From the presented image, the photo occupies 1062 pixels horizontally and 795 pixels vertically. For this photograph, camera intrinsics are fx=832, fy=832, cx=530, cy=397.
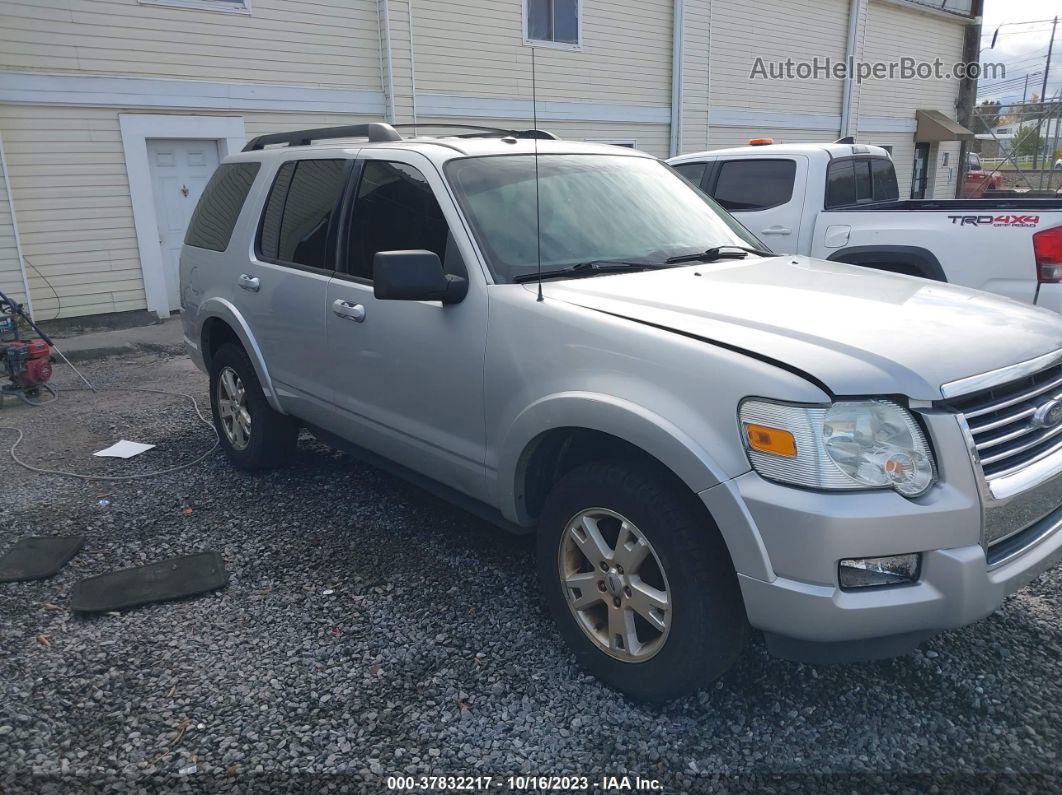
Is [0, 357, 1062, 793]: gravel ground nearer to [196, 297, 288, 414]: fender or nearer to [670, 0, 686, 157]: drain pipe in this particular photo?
[196, 297, 288, 414]: fender

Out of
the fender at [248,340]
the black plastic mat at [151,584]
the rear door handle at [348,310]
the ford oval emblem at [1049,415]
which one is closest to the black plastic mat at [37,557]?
the black plastic mat at [151,584]

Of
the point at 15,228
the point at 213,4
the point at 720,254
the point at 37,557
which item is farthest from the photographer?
the point at 213,4

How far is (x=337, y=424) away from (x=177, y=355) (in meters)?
5.75

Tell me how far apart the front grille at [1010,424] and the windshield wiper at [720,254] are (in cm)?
140

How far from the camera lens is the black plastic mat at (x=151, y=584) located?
3641 millimetres

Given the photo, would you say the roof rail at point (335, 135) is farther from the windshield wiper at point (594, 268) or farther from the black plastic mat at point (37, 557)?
the black plastic mat at point (37, 557)

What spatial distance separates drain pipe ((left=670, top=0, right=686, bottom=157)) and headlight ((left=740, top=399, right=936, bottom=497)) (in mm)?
15219

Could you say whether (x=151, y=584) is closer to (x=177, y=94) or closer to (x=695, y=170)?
(x=695, y=170)

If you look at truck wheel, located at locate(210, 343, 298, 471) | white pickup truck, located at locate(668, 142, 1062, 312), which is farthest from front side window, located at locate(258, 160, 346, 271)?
white pickup truck, located at locate(668, 142, 1062, 312)

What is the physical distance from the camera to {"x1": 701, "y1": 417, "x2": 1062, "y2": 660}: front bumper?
227 centimetres

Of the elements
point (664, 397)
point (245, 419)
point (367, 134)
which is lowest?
point (245, 419)

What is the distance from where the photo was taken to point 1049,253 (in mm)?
5398

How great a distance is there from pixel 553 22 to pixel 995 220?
1055 cm

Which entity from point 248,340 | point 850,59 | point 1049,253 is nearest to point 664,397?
point 248,340
